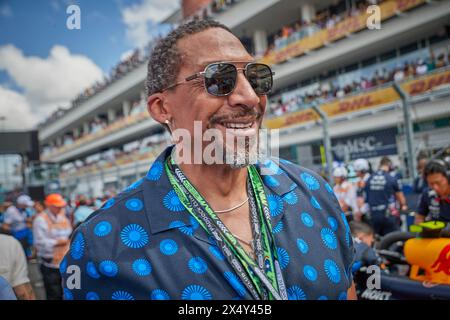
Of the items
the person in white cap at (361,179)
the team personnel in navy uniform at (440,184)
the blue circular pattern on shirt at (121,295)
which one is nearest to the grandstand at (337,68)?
the person in white cap at (361,179)

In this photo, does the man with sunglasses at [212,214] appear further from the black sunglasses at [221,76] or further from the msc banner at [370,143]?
the msc banner at [370,143]

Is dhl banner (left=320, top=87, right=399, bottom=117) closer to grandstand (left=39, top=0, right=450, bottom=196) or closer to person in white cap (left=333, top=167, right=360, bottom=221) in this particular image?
grandstand (left=39, top=0, right=450, bottom=196)

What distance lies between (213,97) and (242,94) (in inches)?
4.4

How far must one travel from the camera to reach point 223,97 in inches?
60.4

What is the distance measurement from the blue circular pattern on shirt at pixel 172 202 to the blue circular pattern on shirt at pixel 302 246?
43cm

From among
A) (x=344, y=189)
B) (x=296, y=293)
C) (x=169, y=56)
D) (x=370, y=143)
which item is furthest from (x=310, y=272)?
(x=370, y=143)

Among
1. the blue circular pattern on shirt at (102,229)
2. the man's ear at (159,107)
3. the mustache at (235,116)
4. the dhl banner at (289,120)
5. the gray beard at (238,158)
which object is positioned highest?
the dhl banner at (289,120)

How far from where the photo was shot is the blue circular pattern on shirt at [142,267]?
1328 millimetres

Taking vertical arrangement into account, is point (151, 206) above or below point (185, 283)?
above

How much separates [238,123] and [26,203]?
977 cm

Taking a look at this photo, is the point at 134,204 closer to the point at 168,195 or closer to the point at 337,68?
the point at 168,195
